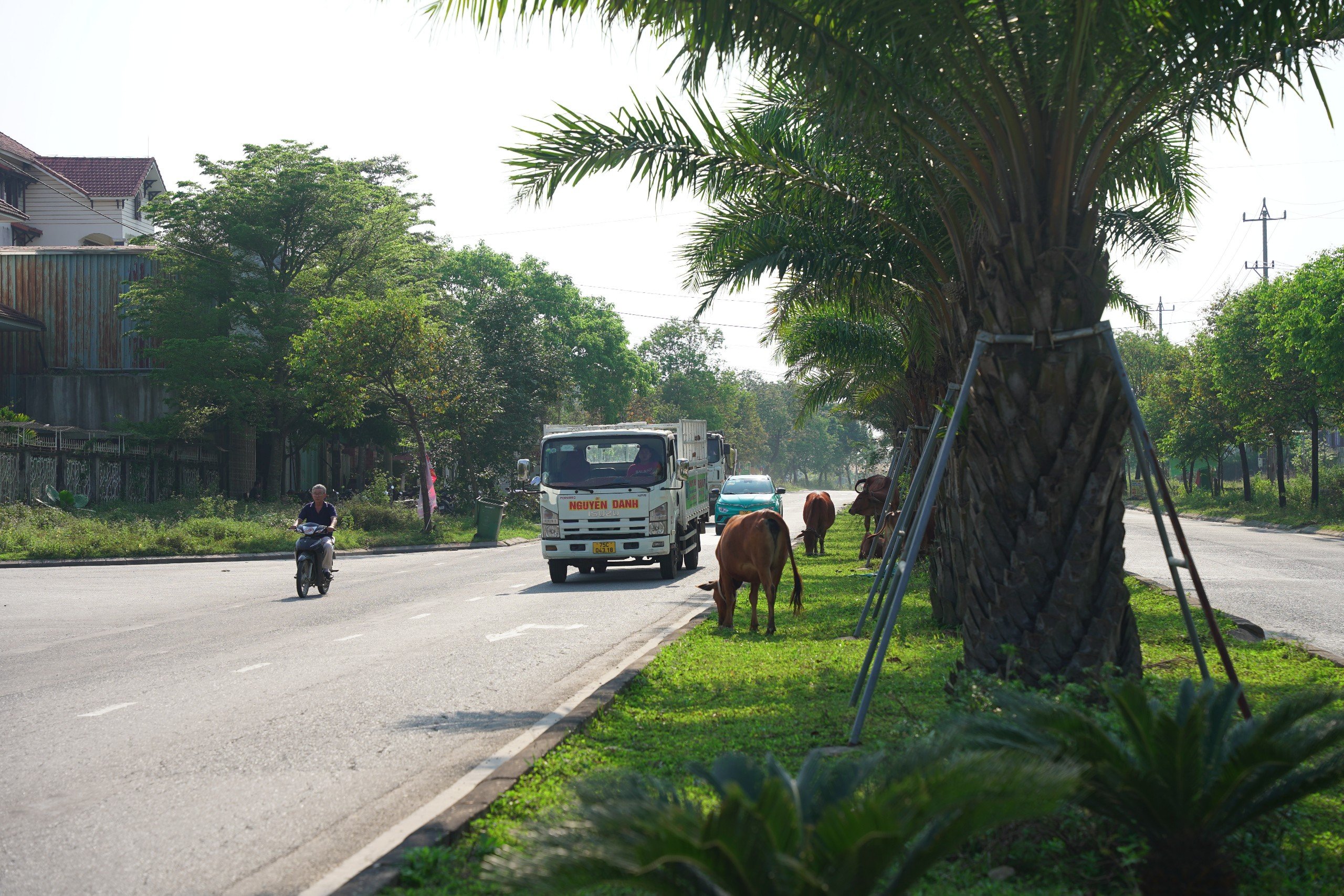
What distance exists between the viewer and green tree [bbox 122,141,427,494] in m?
36.6

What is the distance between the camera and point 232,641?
474 inches

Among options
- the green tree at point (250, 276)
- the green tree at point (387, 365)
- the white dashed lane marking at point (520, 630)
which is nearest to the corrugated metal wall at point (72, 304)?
the green tree at point (250, 276)

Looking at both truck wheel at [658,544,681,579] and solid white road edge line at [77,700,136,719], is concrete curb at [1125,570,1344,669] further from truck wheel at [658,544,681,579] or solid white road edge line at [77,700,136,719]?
truck wheel at [658,544,681,579]

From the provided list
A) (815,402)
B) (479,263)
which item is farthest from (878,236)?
(479,263)

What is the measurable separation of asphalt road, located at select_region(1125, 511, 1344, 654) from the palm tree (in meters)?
5.65

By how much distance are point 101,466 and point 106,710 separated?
2690cm

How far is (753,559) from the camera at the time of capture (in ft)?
39.0

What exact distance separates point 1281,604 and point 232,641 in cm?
1287

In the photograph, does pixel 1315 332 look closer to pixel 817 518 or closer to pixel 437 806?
pixel 817 518

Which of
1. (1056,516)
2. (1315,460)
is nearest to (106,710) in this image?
(1056,516)

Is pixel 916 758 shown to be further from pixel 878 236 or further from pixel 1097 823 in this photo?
pixel 878 236

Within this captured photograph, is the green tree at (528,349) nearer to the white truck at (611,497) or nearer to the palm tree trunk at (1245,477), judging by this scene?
the white truck at (611,497)

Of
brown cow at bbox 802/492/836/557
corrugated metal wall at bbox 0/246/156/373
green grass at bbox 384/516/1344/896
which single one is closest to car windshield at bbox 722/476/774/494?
brown cow at bbox 802/492/836/557

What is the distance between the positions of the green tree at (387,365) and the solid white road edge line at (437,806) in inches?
1011
